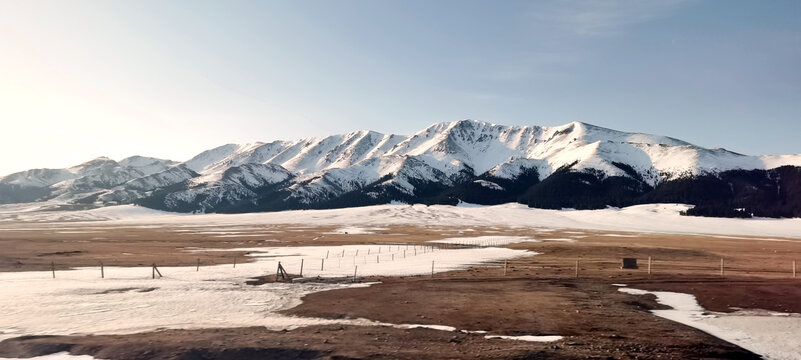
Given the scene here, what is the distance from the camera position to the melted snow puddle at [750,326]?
72.5ft

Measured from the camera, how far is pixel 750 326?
26219 mm

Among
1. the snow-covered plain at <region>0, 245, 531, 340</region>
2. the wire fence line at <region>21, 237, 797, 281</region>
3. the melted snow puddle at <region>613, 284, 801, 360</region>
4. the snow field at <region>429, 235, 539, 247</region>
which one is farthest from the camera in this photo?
the snow field at <region>429, 235, 539, 247</region>

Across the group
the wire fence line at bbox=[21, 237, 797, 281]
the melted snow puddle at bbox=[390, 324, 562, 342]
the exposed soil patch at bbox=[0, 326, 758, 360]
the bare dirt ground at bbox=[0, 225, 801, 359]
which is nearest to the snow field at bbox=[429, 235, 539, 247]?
the wire fence line at bbox=[21, 237, 797, 281]

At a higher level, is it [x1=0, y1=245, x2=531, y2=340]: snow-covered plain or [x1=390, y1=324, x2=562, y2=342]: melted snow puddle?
[x1=390, y1=324, x2=562, y2=342]: melted snow puddle

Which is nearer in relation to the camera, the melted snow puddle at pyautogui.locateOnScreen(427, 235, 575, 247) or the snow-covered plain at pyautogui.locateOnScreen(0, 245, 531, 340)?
the snow-covered plain at pyautogui.locateOnScreen(0, 245, 531, 340)

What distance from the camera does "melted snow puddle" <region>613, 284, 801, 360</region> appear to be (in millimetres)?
22109

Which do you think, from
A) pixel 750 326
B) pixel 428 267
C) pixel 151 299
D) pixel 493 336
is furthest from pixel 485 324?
pixel 428 267

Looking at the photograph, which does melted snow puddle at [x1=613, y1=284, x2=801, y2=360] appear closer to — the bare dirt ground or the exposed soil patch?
the bare dirt ground

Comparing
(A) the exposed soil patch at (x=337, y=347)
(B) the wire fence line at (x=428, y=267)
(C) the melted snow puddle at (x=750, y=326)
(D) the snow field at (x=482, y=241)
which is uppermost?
(C) the melted snow puddle at (x=750, y=326)

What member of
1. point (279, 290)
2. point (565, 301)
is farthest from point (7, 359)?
point (565, 301)

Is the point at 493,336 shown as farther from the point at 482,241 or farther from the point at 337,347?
the point at 482,241

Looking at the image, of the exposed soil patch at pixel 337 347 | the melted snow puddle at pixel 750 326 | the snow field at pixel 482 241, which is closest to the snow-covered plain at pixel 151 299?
the exposed soil patch at pixel 337 347

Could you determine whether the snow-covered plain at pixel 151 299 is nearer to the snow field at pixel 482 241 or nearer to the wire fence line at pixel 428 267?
the wire fence line at pixel 428 267

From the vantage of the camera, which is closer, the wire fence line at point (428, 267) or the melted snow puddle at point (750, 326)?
the melted snow puddle at point (750, 326)
